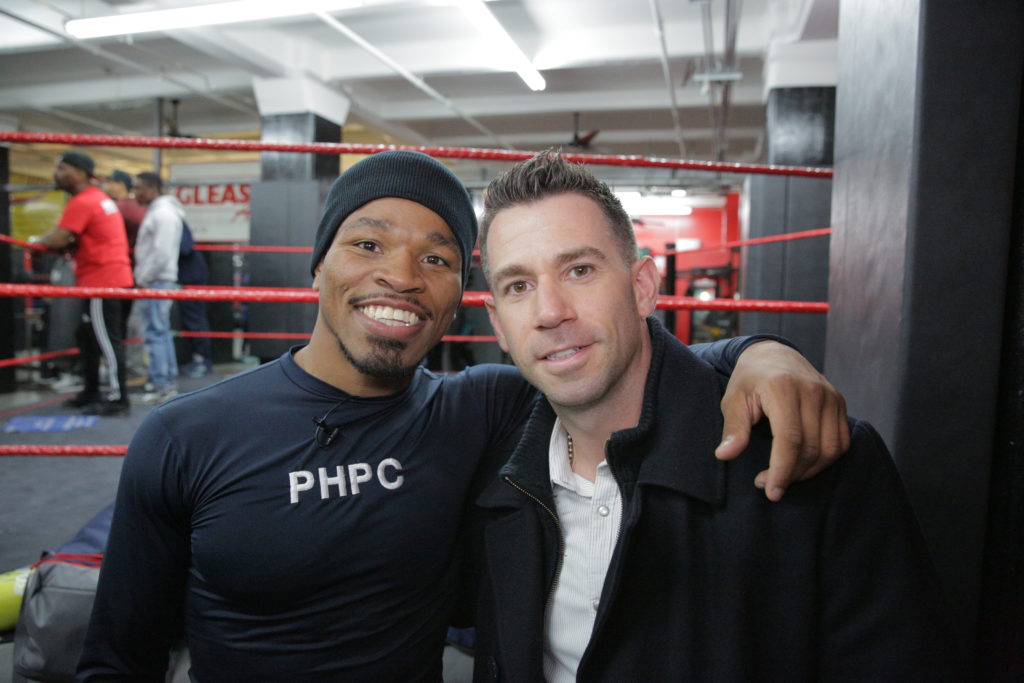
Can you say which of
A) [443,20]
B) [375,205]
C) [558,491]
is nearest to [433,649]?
[558,491]

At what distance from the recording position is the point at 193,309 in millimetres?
5957

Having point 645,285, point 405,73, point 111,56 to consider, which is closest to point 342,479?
point 645,285

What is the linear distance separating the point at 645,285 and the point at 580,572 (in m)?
0.49

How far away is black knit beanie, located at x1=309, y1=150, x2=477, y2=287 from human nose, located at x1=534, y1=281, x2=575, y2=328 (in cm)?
32

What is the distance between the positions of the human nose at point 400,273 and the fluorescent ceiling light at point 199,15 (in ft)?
12.7

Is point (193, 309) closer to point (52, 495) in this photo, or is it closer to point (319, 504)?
point (52, 495)

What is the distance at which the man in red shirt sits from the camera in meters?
3.69

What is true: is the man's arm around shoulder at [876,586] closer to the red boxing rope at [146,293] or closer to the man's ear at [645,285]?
the man's ear at [645,285]

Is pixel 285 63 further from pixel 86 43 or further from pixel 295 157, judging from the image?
pixel 86 43

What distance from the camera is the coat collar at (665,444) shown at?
0.88 metres

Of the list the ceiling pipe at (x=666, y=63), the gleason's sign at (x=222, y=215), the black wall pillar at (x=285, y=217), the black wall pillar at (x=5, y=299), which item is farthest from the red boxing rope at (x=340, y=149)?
the gleason's sign at (x=222, y=215)

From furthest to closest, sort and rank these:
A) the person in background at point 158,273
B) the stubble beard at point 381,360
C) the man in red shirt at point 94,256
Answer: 1. the person in background at point 158,273
2. the man in red shirt at point 94,256
3. the stubble beard at point 381,360

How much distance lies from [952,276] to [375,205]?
39.0 inches

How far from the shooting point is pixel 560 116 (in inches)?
360
